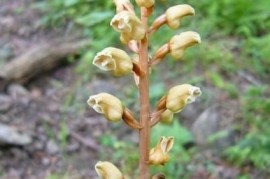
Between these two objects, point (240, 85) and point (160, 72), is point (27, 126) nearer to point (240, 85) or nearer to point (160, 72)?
point (160, 72)

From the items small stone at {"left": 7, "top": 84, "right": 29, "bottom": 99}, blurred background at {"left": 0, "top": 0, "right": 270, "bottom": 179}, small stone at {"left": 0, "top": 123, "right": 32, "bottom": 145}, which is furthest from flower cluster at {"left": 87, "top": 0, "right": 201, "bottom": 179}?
small stone at {"left": 7, "top": 84, "right": 29, "bottom": 99}

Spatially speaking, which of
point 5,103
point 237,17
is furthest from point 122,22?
point 237,17

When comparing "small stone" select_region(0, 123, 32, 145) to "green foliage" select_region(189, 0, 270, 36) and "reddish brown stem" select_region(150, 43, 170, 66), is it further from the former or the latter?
"reddish brown stem" select_region(150, 43, 170, 66)

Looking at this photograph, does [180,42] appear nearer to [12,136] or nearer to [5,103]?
[12,136]

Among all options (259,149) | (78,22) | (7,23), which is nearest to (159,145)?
(259,149)

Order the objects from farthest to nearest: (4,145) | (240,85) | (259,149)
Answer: (240,85) → (4,145) → (259,149)

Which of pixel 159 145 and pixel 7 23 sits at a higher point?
pixel 159 145
